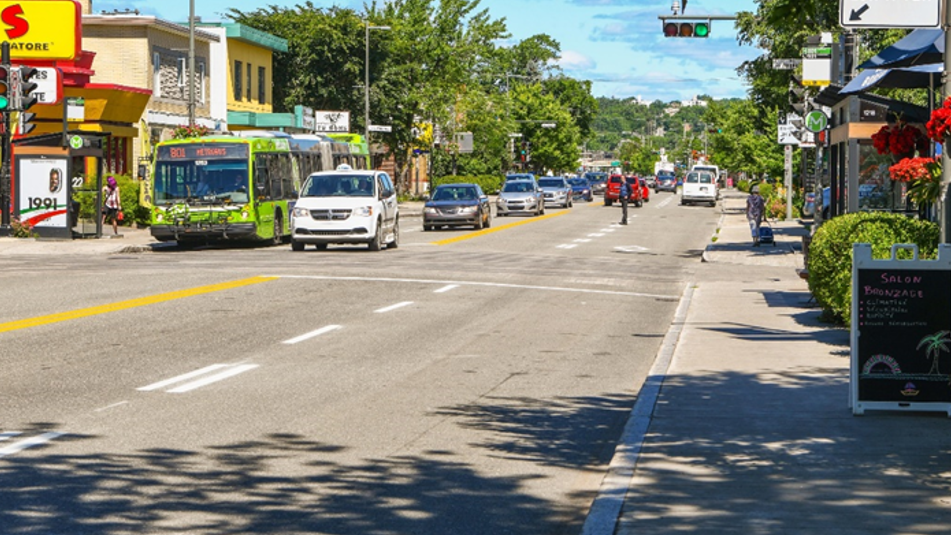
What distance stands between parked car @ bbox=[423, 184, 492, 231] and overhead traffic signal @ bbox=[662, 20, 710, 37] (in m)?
17.3

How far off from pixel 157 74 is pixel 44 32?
36.6 feet

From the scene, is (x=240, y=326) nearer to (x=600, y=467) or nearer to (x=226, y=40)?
(x=600, y=467)

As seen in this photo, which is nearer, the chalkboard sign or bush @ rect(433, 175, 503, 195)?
the chalkboard sign

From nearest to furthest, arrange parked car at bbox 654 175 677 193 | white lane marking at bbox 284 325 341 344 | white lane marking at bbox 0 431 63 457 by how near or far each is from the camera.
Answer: white lane marking at bbox 0 431 63 457 < white lane marking at bbox 284 325 341 344 < parked car at bbox 654 175 677 193

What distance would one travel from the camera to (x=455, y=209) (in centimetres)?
4738

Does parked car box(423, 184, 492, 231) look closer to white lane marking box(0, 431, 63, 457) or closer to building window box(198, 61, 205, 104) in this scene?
building window box(198, 61, 205, 104)

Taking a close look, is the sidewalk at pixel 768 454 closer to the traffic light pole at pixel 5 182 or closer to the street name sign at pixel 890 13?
the street name sign at pixel 890 13

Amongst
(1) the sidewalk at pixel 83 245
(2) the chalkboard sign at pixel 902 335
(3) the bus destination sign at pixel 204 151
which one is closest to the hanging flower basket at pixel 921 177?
(2) the chalkboard sign at pixel 902 335

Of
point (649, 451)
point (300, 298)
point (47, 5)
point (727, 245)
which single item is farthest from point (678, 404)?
point (47, 5)

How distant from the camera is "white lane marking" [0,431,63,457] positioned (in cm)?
875

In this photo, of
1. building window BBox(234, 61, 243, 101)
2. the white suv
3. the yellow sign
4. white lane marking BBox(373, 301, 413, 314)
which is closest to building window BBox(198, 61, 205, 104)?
building window BBox(234, 61, 243, 101)

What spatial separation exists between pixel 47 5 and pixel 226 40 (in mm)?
20189

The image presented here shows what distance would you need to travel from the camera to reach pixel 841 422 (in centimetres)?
1009

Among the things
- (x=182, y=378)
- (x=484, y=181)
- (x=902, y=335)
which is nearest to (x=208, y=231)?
(x=182, y=378)
